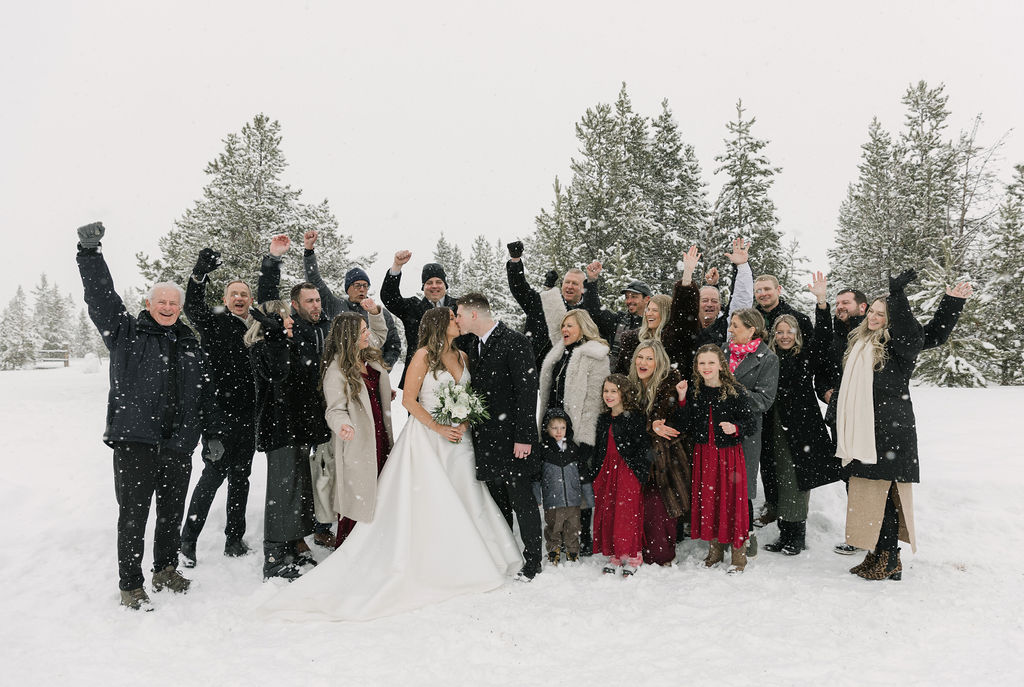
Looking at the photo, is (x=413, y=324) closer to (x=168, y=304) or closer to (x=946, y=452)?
(x=168, y=304)

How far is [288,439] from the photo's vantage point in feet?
17.5


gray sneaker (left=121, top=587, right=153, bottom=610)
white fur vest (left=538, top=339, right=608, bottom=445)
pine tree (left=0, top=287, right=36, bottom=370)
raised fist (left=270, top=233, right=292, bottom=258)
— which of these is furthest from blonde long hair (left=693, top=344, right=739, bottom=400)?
pine tree (left=0, top=287, right=36, bottom=370)

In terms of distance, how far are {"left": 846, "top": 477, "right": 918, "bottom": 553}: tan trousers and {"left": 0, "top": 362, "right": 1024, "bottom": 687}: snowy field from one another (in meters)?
0.34

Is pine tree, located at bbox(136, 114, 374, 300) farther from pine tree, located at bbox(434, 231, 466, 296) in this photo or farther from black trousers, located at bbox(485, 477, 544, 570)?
pine tree, located at bbox(434, 231, 466, 296)

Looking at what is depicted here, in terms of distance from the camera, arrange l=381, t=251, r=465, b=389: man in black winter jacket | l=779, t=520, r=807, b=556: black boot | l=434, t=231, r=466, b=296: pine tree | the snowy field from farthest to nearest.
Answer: l=434, t=231, r=466, b=296: pine tree → l=381, t=251, r=465, b=389: man in black winter jacket → l=779, t=520, r=807, b=556: black boot → the snowy field

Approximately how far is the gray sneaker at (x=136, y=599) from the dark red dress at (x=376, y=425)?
163 centimetres

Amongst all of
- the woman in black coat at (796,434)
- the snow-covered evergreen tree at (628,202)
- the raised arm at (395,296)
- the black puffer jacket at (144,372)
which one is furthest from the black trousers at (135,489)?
the snow-covered evergreen tree at (628,202)

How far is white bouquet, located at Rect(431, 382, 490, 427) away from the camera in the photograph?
534cm

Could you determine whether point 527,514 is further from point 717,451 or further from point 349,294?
point 349,294

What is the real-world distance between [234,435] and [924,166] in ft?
118

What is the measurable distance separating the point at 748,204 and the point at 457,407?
29007mm

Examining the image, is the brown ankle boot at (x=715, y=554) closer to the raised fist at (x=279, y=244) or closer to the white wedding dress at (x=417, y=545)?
the white wedding dress at (x=417, y=545)

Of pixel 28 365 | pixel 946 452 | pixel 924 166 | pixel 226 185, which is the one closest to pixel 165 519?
pixel 946 452

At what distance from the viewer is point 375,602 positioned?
4.67 metres
